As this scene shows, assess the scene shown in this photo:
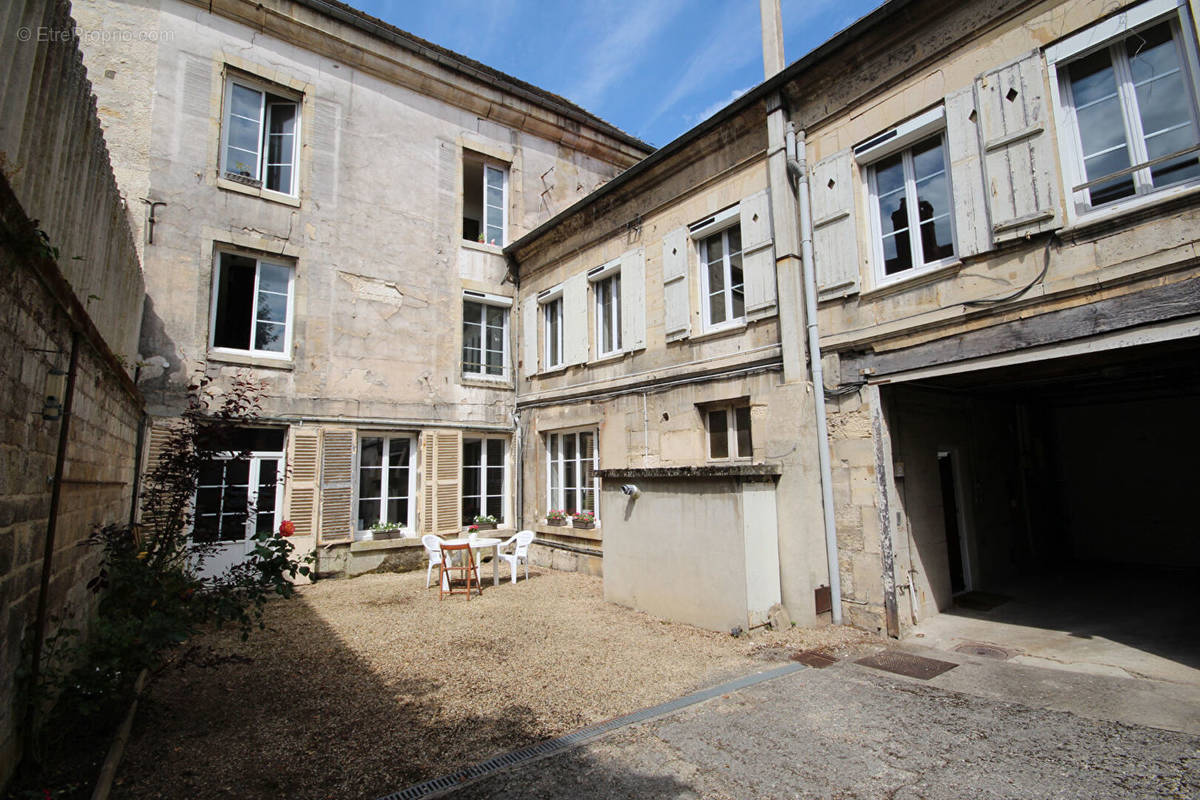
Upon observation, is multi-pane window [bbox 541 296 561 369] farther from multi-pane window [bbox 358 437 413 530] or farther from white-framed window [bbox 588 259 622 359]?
multi-pane window [bbox 358 437 413 530]

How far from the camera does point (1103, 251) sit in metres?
4.32

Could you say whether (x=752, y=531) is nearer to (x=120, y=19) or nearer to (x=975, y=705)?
(x=975, y=705)

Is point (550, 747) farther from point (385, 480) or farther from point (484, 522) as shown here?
point (484, 522)

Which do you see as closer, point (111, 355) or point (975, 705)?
point (975, 705)

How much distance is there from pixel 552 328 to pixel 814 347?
5970 millimetres

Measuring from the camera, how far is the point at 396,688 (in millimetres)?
4418

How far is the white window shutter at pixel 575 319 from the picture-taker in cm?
985

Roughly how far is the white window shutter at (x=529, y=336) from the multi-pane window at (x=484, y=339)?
0.44m

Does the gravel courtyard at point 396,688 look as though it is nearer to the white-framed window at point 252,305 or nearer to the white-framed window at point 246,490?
the white-framed window at point 246,490

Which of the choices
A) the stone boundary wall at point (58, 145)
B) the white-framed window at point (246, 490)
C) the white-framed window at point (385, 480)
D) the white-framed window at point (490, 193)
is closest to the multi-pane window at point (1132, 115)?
the stone boundary wall at point (58, 145)

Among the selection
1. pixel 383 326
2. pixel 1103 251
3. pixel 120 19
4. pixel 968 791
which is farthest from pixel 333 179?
pixel 968 791

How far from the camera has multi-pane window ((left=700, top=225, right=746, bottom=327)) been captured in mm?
7500

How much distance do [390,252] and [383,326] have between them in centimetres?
137

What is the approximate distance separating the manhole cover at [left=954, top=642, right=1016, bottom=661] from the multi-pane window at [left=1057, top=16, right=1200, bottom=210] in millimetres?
3650
